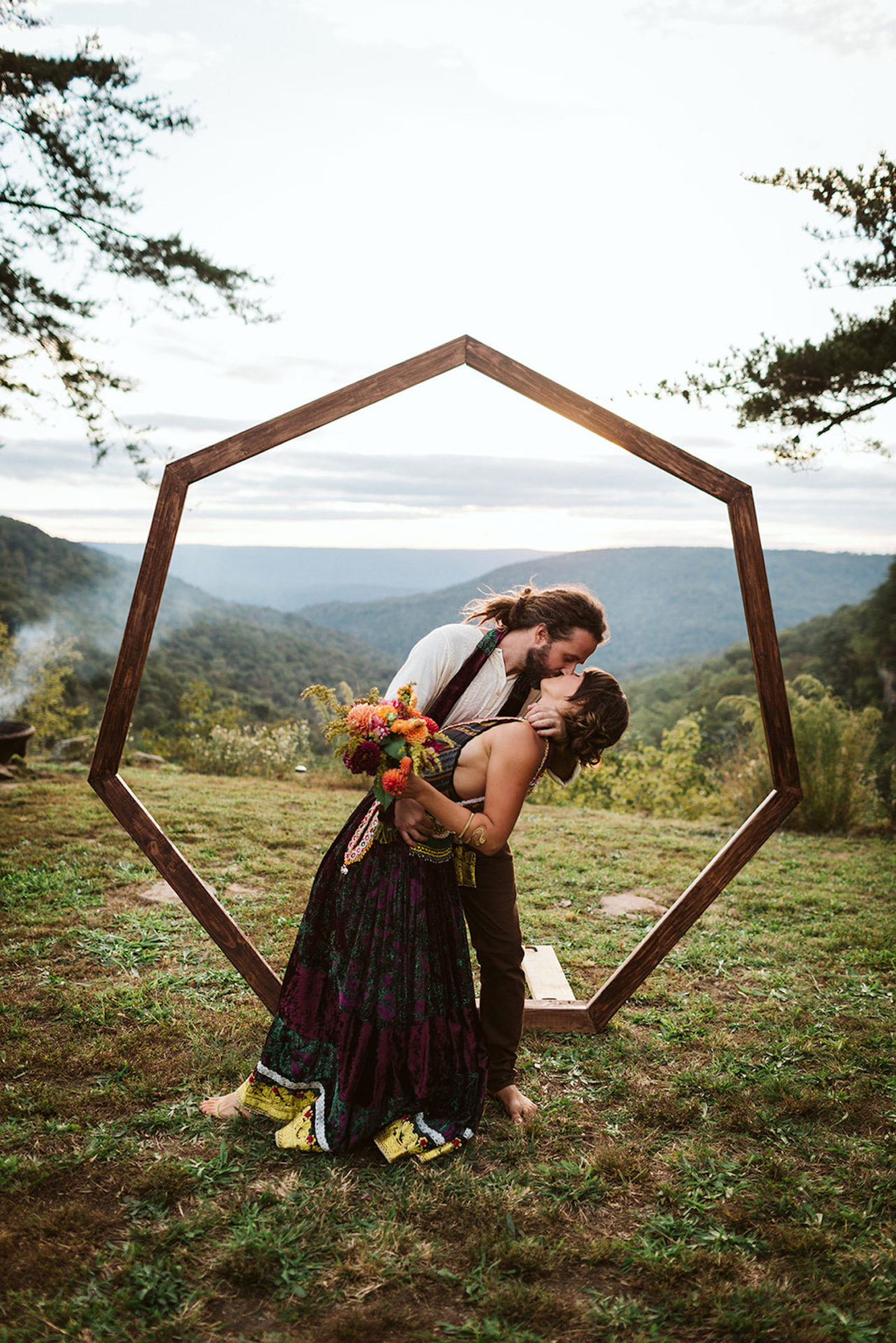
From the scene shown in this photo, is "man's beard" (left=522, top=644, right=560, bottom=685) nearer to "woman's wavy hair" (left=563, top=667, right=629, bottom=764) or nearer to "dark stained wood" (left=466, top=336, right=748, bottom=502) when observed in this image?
"woman's wavy hair" (left=563, top=667, right=629, bottom=764)

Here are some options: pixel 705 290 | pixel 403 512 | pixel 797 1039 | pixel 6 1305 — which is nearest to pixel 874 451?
pixel 705 290

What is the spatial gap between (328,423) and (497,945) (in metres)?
1.98

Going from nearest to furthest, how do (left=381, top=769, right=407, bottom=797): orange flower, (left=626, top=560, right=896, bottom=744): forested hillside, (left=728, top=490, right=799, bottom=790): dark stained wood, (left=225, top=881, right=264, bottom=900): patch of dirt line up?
(left=381, top=769, right=407, bottom=797): orange flower
(left=728, top=490, right=799, bottom=790): dark stained wood
(left=225, top=881, right=264, bottom=900): patch of dirt
(left=626, top=560, right=896, bottom=744): forested hillside

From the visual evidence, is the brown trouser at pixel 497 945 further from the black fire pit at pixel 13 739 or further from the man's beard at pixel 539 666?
the black fire pit at pixel 13 739

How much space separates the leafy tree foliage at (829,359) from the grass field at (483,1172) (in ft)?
15.6

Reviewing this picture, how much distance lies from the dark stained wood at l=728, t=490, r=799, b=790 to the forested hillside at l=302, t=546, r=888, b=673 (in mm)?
10711

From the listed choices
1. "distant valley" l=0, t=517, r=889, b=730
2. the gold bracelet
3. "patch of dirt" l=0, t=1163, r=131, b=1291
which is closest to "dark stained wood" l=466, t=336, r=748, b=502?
the gold bracelet

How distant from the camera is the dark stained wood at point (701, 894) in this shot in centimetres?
338

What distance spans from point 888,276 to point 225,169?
18.0ft

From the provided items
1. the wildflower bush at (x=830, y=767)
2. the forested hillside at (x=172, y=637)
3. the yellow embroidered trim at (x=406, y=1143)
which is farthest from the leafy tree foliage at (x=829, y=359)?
the forested hillside at (x=172, y=637)

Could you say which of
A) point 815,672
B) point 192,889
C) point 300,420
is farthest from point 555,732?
point 815,672

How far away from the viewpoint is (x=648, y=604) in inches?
654

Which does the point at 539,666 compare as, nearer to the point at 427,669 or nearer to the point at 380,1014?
the point at 427,669

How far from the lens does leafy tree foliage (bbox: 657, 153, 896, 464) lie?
7137mm
